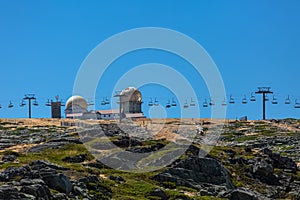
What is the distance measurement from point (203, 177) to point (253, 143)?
43.4 metres

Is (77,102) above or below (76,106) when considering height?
above

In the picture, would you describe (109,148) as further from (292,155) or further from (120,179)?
(292,155)

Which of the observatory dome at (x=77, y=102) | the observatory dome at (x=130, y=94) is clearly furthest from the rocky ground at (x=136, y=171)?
the observatory dome at (x=77, y=102)

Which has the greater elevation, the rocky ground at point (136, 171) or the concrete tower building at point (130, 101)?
the concrete tower building at point (130, 101)

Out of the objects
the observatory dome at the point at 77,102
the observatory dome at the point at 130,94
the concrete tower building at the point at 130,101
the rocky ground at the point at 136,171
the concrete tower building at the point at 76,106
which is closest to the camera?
the rocky ground at the point at 136,171

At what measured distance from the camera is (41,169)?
34.3 meters

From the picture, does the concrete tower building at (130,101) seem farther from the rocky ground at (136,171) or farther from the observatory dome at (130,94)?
the rocky ground at (136,171)

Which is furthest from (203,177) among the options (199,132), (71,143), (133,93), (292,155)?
(133,93)

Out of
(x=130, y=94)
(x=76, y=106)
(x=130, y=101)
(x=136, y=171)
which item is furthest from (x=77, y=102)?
(x=136, y=171)

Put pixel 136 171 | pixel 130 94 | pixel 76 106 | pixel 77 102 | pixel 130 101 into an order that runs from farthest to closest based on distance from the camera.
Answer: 1. pixel 77 102
2. pixel 76 106
3. pixel 130 101
4. pixel 130 94
5. pixel 136 171

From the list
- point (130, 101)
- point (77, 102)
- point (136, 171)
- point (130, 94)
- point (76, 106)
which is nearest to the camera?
point (136, 171)

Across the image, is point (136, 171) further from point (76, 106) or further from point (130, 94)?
point (76, 106)

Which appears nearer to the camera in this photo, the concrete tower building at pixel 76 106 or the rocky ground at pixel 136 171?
the rocky ground at pixel 136 171

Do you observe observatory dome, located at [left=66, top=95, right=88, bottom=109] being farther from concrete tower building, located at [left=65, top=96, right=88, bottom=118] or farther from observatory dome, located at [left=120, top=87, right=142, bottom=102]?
observatory dome, located at [left=120, top=87, right=142, bottom=102]
